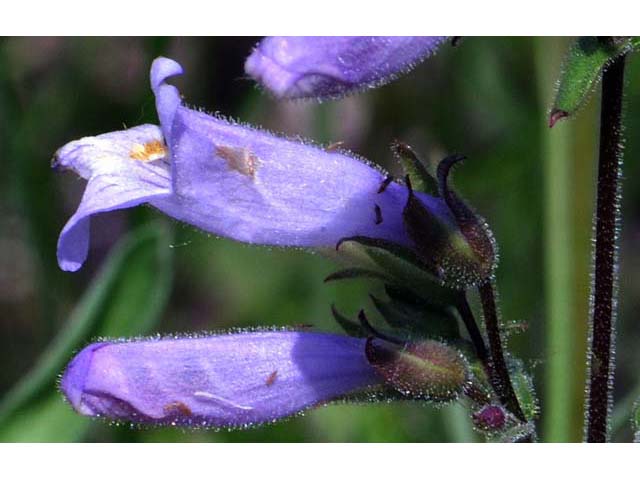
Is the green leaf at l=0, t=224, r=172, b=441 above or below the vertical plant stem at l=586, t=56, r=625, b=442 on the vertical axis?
below

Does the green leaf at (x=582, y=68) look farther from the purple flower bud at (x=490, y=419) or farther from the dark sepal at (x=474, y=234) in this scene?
the purple flower bud at (x=490, y=419)

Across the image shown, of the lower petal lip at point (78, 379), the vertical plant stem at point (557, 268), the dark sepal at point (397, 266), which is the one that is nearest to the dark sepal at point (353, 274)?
the dark sepal at point (397, 266)

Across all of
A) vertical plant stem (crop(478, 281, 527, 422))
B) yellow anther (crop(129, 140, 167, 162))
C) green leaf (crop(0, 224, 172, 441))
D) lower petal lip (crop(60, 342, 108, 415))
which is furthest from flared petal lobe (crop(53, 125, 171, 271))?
green leaf (crop(0, 224, 172, 441))

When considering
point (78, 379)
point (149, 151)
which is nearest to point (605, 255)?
point (149, 151)

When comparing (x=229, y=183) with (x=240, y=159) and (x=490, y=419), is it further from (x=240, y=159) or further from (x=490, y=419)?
(x=490, y=419)

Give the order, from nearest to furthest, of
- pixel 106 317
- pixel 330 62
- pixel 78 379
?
pixel 330 62, pixel 78 379, pixel 106 317

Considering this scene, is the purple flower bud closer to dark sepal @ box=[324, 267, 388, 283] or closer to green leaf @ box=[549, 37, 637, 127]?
dark sepal @ box=[324, 267, 388, 283]
